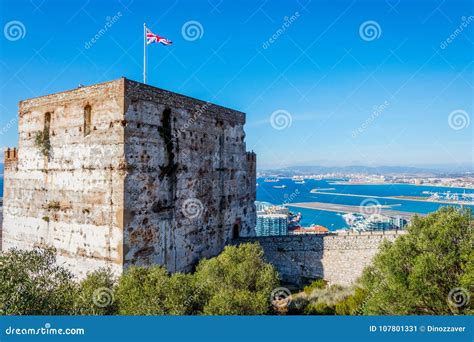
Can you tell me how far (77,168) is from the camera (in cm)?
1783

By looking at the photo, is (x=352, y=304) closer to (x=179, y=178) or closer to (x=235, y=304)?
(x=235, y=304)

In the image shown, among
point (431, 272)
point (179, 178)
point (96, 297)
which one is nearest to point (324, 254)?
point (431, 272)

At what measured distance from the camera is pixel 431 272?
1238cm

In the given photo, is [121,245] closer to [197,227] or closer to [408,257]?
[197,227]

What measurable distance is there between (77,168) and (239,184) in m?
12.0

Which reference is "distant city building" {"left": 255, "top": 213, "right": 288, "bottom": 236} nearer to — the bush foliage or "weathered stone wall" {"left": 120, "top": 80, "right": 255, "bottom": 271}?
"weathered stone wall" {"left": 120, "top": 80, "right": 255, "bottom": 271}

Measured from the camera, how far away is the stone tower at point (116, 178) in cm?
1648

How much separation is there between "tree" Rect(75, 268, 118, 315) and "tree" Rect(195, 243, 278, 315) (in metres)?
3.11

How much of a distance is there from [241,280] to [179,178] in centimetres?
666

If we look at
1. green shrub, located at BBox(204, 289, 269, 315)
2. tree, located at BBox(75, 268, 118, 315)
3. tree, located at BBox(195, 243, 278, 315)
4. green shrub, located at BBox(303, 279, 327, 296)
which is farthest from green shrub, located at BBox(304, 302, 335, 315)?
tree, located at BBox(75, 268, 118, 315)

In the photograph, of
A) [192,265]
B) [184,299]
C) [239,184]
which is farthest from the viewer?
[239,184]

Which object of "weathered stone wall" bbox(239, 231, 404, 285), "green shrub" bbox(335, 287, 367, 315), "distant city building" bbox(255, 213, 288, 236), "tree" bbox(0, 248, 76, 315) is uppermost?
"tree" bbox(0, 248, 76, 315)

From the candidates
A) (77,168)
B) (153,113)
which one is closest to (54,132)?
(77,168)

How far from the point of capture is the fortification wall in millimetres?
16453
